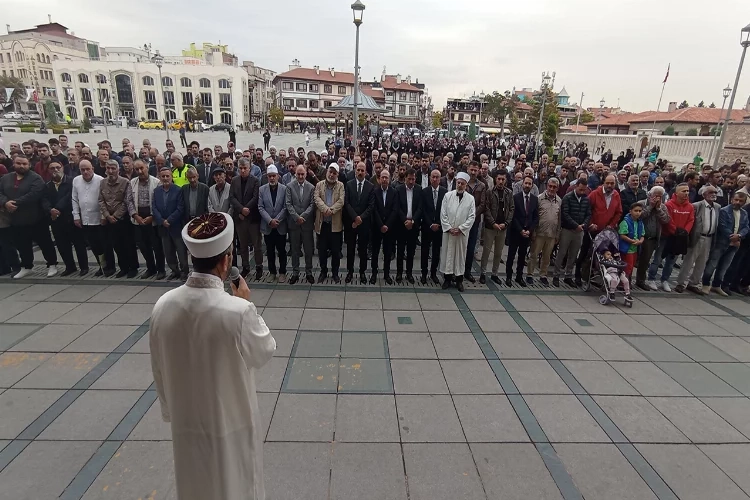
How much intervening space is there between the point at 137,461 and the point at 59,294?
4306mm

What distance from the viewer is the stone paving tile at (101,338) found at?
181 inches

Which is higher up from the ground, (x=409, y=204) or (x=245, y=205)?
(x=409, y=204)

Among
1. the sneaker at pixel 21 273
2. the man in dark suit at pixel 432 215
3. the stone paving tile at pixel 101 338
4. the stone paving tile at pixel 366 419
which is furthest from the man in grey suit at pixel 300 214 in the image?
the sneaker at pixel 21 273

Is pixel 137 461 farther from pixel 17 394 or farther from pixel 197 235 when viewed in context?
pixel 197 235

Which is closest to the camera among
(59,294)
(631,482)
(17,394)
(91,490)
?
(91,490)

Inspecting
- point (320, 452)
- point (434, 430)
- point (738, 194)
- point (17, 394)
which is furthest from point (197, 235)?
point (738, 194)

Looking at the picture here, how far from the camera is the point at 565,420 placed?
3.69 m

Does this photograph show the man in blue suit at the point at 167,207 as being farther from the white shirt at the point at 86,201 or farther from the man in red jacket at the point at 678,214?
the man in red jacket at the point at 678,214

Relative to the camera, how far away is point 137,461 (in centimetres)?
304

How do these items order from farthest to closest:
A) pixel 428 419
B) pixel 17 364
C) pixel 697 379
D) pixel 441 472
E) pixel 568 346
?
pixel 568 346
pixel 697 379
pixel 17 364
pixel 428 419
pixel 441 472

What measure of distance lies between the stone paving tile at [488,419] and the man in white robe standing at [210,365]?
6.90 feet

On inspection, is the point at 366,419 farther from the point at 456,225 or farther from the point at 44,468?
the point at 456,225

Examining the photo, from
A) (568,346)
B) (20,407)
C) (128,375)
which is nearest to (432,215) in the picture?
(568,346)

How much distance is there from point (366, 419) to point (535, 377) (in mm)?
1992
